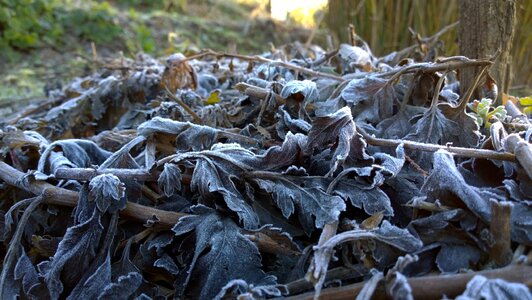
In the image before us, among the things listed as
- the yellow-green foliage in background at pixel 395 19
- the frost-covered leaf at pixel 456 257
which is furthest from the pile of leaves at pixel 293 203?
the yellow-green foliage in background at pixel 395 19

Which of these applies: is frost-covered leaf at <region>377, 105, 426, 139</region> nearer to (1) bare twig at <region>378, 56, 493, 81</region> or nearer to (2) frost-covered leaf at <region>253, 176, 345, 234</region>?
(1) bare twig at <region>378, 56, 493, 81</region>

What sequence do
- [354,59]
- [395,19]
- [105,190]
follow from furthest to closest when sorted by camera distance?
[395,19] < [354,59] < [105,190]

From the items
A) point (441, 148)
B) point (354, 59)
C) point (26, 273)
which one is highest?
point (354, 59)

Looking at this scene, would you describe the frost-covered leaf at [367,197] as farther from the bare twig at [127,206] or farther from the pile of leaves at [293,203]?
the bare twig at [127,206]

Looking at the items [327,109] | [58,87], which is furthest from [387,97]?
[58,87]

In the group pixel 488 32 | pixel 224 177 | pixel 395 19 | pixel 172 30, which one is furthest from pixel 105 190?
pixel 172 30

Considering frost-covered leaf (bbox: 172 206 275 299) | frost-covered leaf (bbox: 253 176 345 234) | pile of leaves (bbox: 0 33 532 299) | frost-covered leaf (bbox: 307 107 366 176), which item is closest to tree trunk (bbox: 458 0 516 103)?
pile of leaves (bbox: 0 33 532 299)

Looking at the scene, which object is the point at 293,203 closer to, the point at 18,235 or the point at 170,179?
the point at 170,179
